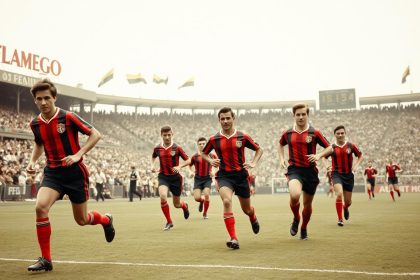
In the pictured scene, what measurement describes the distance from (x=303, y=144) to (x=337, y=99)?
54651 millimetres

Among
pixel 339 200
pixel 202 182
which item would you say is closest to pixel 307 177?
pixel 339 200

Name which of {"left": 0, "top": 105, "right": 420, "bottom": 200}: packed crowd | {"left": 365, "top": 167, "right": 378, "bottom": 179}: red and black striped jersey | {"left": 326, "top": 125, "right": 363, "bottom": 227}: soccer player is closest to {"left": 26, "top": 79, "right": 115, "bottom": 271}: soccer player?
{"left": 326, "top": 125, "right": 363, "bottom": 227}: soccer player

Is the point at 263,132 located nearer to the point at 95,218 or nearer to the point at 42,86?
the point at 95,218

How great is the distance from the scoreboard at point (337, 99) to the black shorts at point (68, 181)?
190ft

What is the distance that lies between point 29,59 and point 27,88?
9.79 feet

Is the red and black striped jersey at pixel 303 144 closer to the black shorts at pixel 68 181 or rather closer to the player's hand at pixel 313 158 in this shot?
the player's hand at pixel 313 158

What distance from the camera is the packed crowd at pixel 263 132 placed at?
47938mm

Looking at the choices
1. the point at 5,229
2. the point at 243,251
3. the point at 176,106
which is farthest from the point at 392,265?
the point at 176,106

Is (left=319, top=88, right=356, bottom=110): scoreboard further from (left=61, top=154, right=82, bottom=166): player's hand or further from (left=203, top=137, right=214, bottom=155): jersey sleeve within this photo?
(left=61, top=154, right=82, bottom=166): player's hand

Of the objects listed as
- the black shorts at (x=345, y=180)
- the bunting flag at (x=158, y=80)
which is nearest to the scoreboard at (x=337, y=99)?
the bunting flag at (x=158, y=80)

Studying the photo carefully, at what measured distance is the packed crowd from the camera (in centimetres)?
4794

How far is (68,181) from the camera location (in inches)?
252

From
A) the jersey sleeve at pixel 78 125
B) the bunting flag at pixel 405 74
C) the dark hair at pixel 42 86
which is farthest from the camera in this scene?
the bunting flag at pixel 405 74

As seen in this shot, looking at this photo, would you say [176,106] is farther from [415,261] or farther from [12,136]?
[415,261]
